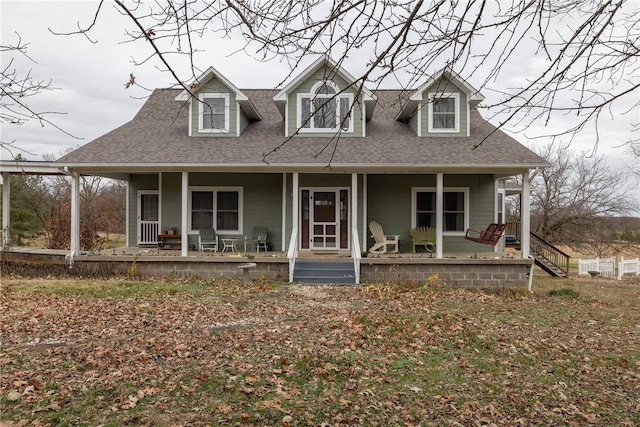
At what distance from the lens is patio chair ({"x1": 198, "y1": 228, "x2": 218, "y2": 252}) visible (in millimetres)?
15225

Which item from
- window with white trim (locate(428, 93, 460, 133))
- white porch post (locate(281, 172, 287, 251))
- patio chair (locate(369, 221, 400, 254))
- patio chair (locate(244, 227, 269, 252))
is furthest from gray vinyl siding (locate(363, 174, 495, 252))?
patio chair (locate(244, 227, 269, 252))

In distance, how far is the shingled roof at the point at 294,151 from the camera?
520 inches

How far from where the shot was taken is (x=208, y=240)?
1538 cm

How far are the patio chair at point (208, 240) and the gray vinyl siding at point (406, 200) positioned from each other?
5482mm

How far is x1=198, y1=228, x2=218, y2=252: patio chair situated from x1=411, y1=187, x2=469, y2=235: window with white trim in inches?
278

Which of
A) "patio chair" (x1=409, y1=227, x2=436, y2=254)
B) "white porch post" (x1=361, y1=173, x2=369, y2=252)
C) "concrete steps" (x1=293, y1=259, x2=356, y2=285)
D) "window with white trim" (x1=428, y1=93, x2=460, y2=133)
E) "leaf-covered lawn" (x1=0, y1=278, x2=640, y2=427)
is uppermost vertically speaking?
"window with white trim" (x1=428, y1=93, x2=460, y2=133)

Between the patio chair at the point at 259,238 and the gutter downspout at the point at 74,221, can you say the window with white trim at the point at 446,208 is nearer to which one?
the patio chair at the point at 259,238

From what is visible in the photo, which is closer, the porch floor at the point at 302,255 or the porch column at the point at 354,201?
the porch floor at the point at 302,255

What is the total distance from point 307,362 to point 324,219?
987 centimetres

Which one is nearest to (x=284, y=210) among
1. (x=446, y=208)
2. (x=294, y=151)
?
(x=294, y=151)

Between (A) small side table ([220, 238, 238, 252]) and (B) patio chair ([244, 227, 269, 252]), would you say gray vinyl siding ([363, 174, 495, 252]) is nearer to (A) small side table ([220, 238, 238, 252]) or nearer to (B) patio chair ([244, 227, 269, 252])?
(B) patio chair ([244, 227, 269, 252])

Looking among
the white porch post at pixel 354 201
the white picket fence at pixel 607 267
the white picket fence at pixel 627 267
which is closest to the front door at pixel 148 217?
the white porch post at pixel 354 201

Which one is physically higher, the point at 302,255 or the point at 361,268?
the point at 302,255

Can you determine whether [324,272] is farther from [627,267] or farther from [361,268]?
[627,267]
